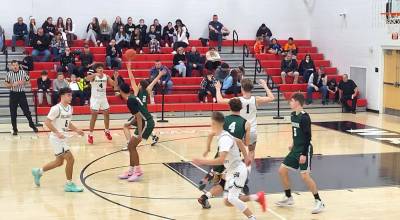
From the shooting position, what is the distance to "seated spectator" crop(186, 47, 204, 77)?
80.3ft

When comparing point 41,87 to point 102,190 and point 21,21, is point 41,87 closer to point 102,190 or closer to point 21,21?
point 21,21

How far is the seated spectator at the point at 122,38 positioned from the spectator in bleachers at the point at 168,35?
5.85ft

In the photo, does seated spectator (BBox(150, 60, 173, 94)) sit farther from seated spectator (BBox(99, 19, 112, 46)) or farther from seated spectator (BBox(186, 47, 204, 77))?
seated spectator (BBox(99, 19, 112, 46))

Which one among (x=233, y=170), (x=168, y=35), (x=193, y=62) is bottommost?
(x=233, y=170)

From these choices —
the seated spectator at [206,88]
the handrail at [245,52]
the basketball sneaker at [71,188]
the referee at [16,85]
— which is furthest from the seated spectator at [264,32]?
the basketball sneaker at [71,188]

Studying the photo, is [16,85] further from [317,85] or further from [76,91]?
[317,85]

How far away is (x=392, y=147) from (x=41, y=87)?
1198cm

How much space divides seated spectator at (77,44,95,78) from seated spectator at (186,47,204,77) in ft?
12.7

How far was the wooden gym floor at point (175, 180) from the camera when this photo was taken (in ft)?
30.9

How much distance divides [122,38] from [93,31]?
1.44 meters

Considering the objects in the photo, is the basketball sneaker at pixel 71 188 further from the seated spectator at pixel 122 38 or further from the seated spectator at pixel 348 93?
the seated spectator at pixel 122 38

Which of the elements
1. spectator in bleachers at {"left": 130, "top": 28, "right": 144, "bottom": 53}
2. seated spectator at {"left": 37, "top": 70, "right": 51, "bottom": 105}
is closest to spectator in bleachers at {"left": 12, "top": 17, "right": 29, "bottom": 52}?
spectator in bleachers at {"left": 130, "top": 28, "right": 144, "bottom": 53}

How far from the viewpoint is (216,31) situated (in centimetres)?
2756

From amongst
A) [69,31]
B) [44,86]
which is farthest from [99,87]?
→ [69,31]
